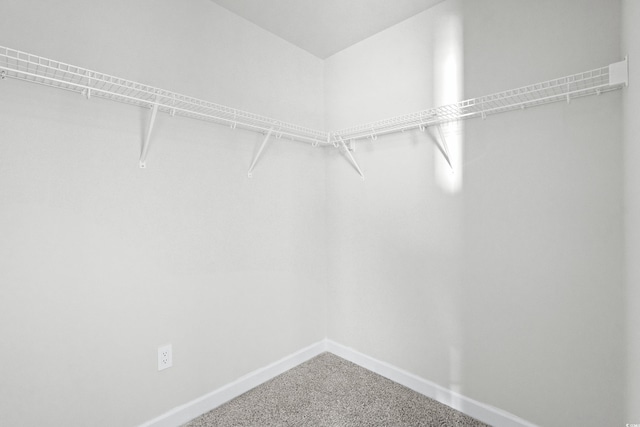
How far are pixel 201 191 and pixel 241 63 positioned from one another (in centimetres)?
89

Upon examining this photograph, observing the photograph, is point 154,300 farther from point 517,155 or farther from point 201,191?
point 517,155

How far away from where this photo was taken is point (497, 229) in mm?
1743

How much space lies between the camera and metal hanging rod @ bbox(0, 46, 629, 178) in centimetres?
129

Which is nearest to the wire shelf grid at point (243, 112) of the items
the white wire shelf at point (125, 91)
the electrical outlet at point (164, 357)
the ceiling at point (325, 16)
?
the white wire shelf at point (125, 91)

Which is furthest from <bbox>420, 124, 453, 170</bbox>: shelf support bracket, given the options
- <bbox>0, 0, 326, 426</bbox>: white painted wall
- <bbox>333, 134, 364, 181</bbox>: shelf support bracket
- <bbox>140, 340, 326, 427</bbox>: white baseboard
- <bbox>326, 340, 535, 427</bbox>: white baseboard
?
<bbox>140, 340, 326, 427</bbox>: white baseboard

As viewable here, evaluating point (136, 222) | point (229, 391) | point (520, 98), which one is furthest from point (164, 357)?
point (520, 98)

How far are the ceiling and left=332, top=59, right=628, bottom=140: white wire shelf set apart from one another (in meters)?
0.69

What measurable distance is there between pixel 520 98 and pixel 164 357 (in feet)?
7.59

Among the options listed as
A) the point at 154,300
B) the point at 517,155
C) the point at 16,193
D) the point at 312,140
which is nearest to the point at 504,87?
the point at 517,155

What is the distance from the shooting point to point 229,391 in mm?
1979

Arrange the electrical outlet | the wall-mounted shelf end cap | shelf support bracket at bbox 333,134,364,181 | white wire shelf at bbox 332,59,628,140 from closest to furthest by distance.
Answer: the wall-mounted shelf end cap < white wire shelf at bbox 332,59,628,140 < the electrical outlet < shelf support bracket at bbox 333,134,364,181

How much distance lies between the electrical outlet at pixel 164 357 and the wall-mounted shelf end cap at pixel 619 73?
2.39 m

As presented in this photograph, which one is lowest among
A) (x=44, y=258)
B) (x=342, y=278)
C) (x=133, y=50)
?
(x=342, y=278)

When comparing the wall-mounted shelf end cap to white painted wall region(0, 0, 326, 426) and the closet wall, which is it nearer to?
the closet wall
